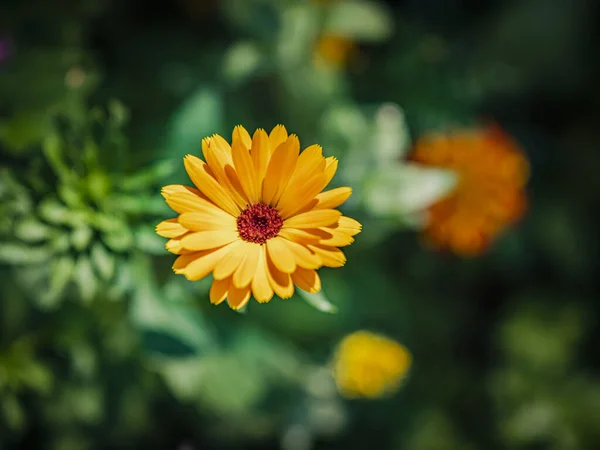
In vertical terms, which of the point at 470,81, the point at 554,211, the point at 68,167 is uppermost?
the point at 470,81

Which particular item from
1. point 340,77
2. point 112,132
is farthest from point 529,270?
point 112,132

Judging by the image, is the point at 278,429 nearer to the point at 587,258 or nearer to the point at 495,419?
the point at 495,419

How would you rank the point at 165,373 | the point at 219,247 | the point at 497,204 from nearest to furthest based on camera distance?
the point at 219,247 < the point at 165,373 < the point at 497,204

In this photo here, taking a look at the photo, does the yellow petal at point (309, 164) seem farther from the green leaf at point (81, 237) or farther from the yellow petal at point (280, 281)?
the green leaf at point (81, 237)

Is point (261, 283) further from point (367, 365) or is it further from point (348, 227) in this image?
point (367, 365)

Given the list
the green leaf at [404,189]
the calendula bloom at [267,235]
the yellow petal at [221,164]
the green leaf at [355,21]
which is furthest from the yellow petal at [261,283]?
the green leaf at [355,21]

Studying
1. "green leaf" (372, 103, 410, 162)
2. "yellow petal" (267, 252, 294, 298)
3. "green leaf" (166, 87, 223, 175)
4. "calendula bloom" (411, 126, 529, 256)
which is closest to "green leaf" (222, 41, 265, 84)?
"green leaf" (166, 87, 223, 175)
